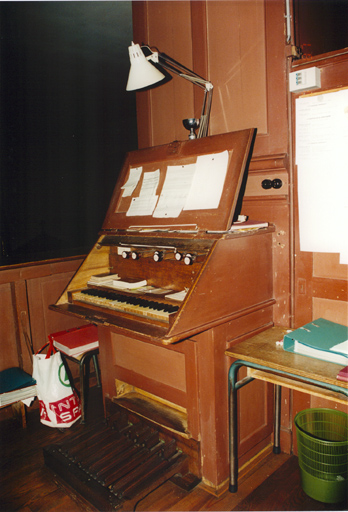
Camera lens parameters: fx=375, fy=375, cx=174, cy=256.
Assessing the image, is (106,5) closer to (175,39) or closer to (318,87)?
(175,39)

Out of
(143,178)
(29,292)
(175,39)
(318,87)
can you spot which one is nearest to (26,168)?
(29,292)

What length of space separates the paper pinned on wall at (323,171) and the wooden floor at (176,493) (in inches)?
51.9

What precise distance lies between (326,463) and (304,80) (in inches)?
79.6

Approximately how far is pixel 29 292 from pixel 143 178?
4.62 ft

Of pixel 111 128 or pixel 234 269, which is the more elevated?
pixel 111 128

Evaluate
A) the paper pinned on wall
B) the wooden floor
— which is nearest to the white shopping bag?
the wooden floor

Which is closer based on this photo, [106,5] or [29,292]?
[29,292]

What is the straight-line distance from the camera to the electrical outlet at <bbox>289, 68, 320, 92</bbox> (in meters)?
1.99

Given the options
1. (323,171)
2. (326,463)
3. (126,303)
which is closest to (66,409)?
(126,303)

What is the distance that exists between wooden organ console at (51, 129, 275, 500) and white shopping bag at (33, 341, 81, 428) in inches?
16.7

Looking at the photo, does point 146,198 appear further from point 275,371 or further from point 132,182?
point 275,371

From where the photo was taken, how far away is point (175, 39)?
279cm

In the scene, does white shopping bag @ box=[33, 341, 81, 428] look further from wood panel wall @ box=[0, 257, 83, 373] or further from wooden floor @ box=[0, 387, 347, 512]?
wood panel wall @ box=[0, 257, 83, 373]

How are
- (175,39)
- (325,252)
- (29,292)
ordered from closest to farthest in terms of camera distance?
(325,252), (175,39), (29,292)
